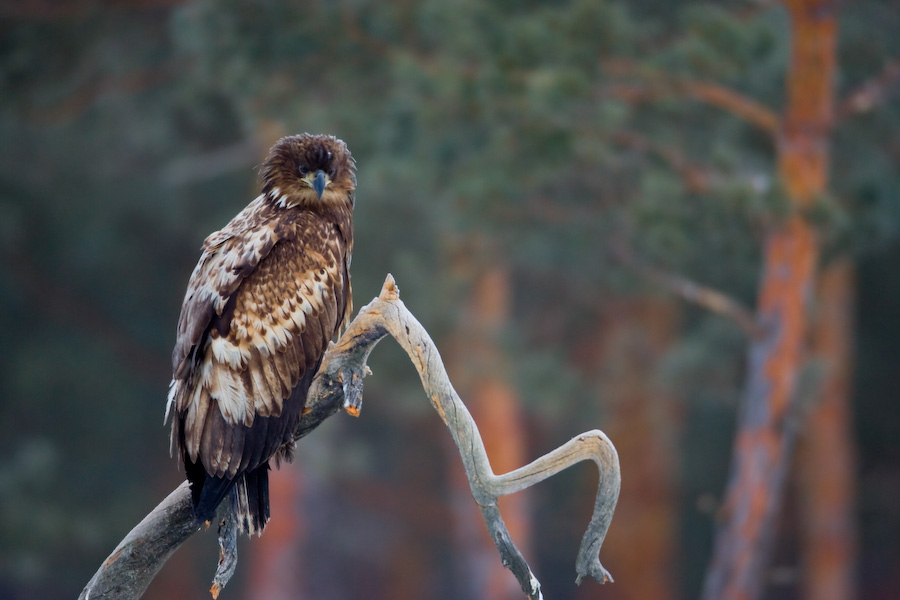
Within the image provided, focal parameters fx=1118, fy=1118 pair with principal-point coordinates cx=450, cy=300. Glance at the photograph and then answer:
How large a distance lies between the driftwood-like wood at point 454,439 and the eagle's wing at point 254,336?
0.14 m

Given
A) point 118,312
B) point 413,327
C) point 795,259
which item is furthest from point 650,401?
point 413,327

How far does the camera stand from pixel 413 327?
318cm

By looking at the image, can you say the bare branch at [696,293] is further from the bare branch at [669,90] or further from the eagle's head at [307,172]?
the eagle's head at [307,172]

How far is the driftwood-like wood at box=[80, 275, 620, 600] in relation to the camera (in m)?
2.83

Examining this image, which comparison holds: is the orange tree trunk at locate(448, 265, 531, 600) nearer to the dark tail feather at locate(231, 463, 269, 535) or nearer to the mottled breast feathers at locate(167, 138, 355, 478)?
the mottled breast feathers at locate(167, 138, 355, 478)

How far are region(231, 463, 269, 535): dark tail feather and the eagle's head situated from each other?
3.27ft

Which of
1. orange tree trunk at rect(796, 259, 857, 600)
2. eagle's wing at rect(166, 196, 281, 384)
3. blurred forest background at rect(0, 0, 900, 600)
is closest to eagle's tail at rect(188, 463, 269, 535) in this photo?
eagle's wing at rect(166, 196, 281, 384)

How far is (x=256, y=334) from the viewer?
3654 mm

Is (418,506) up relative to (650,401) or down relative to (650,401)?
up

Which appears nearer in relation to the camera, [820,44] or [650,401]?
[820,44]

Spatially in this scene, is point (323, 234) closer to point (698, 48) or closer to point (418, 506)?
point (698, 48)

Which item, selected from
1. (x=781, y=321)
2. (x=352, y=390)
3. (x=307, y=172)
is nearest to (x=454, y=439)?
(x=352, y=390)

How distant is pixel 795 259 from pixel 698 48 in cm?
173

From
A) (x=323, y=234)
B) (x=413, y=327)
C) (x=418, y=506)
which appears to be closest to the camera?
(x=413, y=327)
